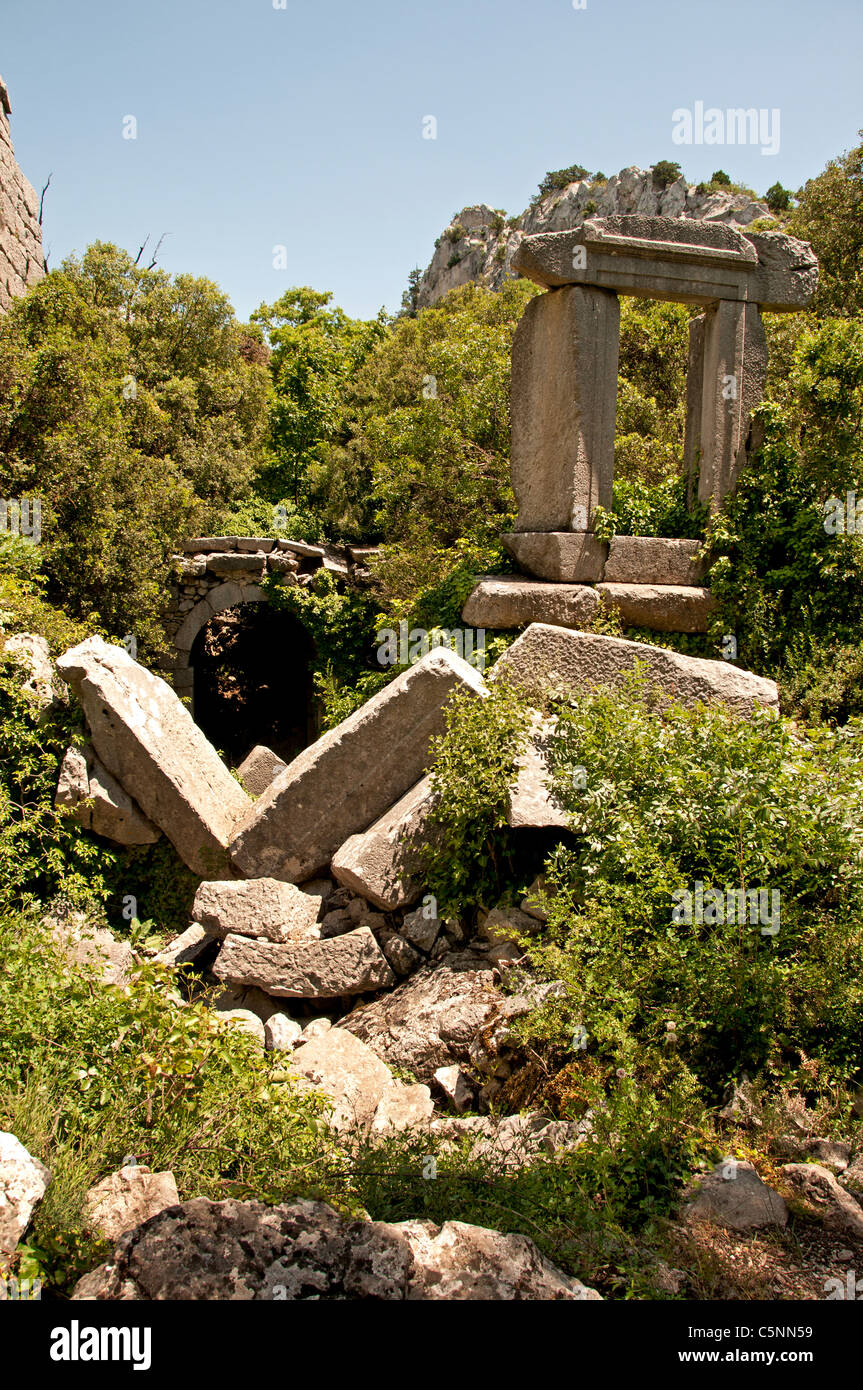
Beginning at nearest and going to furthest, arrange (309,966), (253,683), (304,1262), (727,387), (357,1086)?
(304,1262)
(357,1086)
(309,966)
(727,387)
(253,683)

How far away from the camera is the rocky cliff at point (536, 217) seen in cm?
4028

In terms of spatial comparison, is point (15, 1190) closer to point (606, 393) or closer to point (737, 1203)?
point (737, 1203)

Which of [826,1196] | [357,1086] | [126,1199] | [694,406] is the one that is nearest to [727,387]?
[694,406]

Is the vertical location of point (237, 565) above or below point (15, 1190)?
above

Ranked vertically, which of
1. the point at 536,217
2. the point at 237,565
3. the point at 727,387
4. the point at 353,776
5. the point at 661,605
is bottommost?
the point at 353,776

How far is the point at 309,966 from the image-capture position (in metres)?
5.39

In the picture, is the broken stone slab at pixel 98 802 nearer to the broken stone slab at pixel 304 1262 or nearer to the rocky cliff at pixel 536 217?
the broken stone slab at pixel 304 1262

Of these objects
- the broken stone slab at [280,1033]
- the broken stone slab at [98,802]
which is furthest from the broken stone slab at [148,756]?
the broken stone slab at [280,1033]

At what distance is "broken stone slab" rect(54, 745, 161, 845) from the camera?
6586mm

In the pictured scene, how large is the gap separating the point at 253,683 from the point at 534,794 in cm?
1218

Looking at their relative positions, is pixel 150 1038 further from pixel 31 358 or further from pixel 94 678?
pixel 31 358

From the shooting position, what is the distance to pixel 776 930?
3.71m

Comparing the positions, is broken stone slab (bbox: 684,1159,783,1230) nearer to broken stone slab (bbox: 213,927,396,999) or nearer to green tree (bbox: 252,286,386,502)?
broken stone slab (bbox: 213,927,396,999)

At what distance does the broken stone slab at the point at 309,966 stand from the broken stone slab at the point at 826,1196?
278 centimetres
